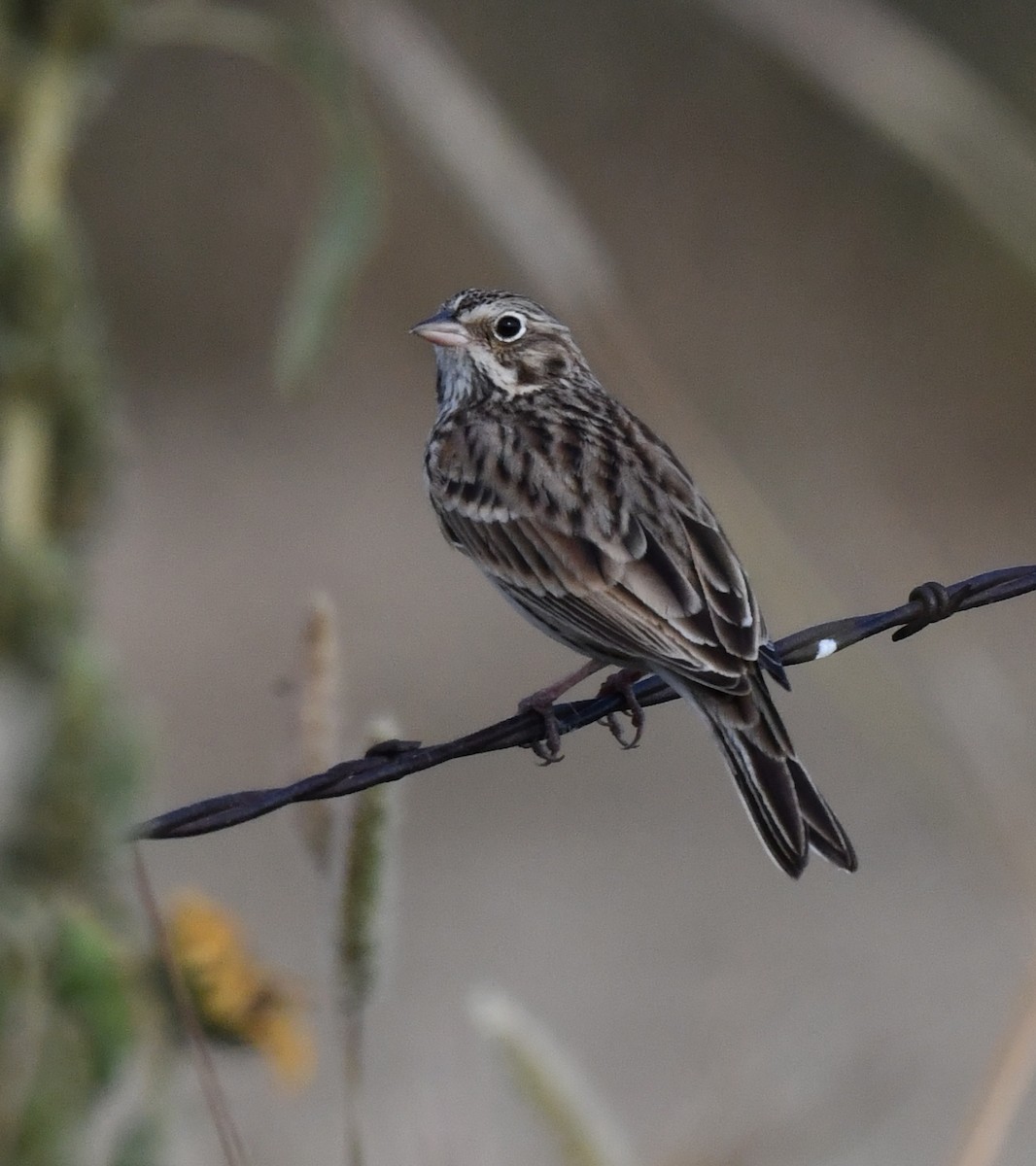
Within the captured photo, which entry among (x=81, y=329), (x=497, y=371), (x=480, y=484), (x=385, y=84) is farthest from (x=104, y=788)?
(x=497, y=371)

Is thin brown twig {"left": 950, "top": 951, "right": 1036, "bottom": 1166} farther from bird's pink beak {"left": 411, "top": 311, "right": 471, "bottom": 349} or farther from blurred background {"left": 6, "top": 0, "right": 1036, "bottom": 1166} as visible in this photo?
blurred background {"left": 6, "top": 0, "right": 1036, "bottom": 1166}

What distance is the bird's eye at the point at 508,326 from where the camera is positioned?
600cm

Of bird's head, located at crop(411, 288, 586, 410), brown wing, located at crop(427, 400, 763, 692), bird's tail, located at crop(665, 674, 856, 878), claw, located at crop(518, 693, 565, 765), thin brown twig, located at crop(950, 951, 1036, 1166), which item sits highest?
bird's head, located at crop(411, 288, 586, 410)

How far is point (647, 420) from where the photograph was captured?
7.54m

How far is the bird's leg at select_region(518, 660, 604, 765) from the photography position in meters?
4.27

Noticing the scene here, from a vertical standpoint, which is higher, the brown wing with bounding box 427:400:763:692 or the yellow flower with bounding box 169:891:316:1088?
the brown wing with bounding box 427:400:763:692

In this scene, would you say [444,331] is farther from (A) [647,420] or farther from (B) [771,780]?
(B) [771,780]

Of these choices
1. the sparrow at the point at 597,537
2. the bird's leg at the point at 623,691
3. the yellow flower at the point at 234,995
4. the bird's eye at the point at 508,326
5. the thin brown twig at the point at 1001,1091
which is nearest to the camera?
the thin brown twig at the point at 1001,1091

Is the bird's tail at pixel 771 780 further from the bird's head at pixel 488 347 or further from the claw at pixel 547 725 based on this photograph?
the bird's head at pixel 488 347

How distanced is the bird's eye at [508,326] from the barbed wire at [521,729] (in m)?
1.44

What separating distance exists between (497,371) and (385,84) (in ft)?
7.01

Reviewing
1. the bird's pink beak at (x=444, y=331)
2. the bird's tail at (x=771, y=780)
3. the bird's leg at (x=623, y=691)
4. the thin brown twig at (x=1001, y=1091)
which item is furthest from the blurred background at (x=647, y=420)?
the thin brown twig at (x=1001, y=1091)

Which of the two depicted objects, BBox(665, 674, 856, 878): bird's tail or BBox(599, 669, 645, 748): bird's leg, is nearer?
BBox(665, 674, 856, 878): bird's tail

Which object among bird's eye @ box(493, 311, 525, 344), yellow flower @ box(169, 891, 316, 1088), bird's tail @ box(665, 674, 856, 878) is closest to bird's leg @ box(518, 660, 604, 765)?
bird's tail @ box(665, 674, 856, 878)
